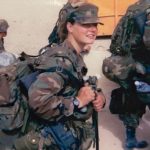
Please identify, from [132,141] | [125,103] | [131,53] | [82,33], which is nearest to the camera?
[82,33]

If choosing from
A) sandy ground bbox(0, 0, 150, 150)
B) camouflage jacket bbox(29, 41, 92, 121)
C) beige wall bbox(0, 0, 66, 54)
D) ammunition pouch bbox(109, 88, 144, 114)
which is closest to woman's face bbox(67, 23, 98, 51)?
camouflage jacket bbox(29, 41, 92, 121)

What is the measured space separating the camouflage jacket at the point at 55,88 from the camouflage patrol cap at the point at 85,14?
0.75ft

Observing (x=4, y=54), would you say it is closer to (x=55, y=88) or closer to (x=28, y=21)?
(x=28, y=21)

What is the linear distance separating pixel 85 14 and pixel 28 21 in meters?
4.64

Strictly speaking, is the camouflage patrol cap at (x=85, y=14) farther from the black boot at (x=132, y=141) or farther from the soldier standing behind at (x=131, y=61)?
the black boot at (x=132, y=141)

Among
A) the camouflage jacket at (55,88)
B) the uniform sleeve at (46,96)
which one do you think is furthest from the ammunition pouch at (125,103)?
the uniform sleeve at (46,96)

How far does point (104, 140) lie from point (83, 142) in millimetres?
2470

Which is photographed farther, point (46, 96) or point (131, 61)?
point (131, 61)

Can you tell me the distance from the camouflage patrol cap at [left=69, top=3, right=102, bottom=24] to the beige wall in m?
4.32

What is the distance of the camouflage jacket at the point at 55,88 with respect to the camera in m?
2.69

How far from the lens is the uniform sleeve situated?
105 inches

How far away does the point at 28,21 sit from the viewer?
24.9 feet

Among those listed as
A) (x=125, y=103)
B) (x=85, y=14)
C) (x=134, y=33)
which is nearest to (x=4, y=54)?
(x=125, y=103)

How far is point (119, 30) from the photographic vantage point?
16.3ft
